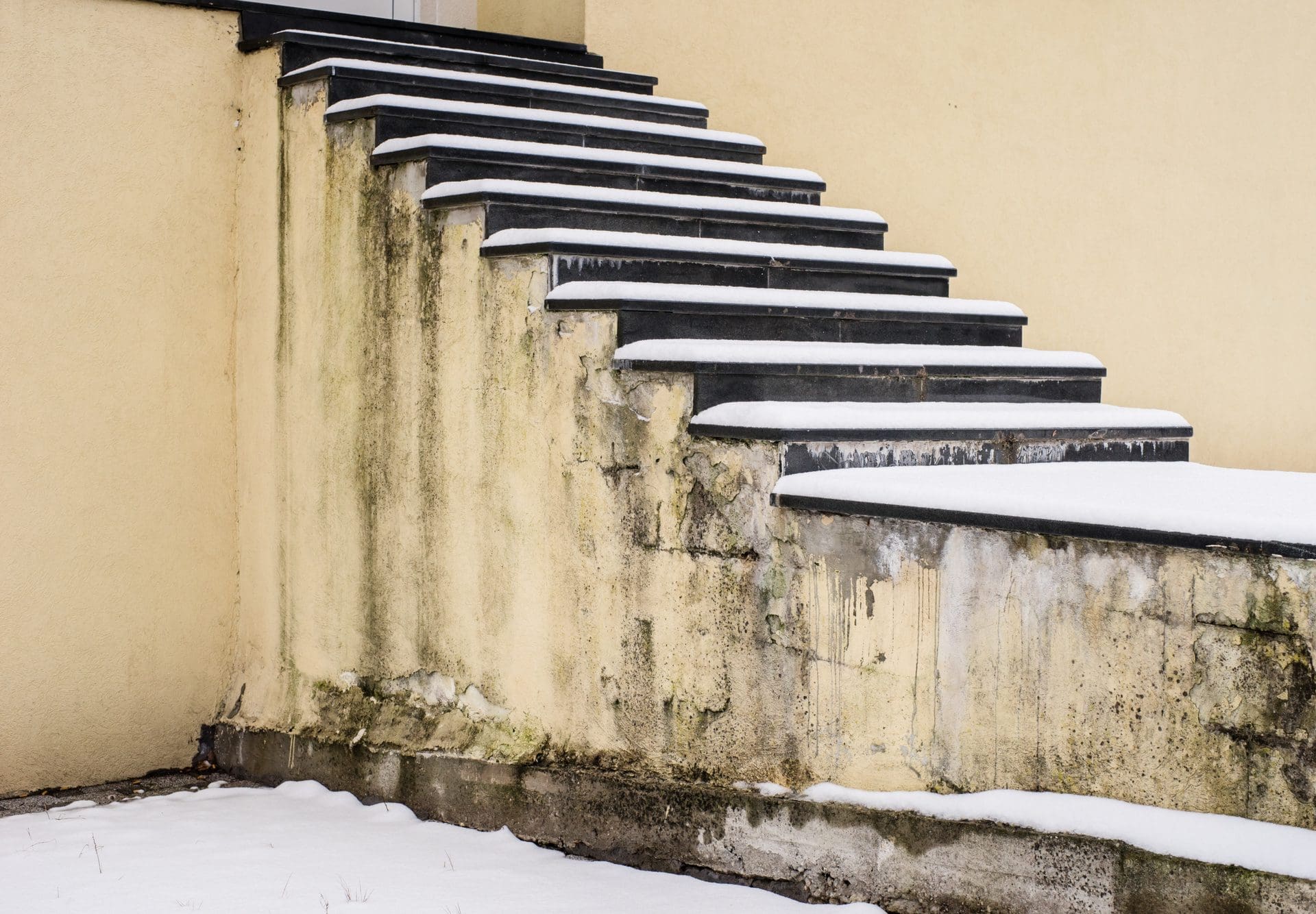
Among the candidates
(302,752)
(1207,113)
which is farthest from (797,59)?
(302,752)

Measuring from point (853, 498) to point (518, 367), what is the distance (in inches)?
48.5

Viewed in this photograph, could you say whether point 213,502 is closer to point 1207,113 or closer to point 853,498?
point 853,498

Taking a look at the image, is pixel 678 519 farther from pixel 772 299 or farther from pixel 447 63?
pixel 447 63

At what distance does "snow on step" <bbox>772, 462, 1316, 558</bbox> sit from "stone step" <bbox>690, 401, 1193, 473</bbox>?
0.07 metres

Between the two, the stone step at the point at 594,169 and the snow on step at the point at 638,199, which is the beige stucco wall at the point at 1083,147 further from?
the snow on step at the point at 638,199

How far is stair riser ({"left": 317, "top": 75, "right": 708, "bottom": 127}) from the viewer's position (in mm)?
4883

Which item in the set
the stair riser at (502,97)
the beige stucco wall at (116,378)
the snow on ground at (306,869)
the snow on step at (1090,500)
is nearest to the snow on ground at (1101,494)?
the snow on step at (1090,500)

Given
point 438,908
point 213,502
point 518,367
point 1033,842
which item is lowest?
point 438,908

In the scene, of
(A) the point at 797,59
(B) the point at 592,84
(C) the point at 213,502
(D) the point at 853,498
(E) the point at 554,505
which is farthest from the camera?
(A) the point at 797,59

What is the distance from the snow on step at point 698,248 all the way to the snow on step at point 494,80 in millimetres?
1041

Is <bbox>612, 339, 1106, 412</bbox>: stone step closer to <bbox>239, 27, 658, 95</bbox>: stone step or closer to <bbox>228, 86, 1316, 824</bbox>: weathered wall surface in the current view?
<bbox>228, 86, 1316, 824</bbox>: weathered wall surface

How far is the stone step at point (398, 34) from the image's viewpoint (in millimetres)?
5285

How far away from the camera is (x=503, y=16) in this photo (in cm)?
653

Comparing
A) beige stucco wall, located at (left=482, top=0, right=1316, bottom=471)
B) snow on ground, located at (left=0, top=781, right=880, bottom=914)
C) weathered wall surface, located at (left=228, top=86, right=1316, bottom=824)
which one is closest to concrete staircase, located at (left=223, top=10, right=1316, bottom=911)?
weathered wall surface, located at (left=228, top=86, right=1316, bottom=824)
